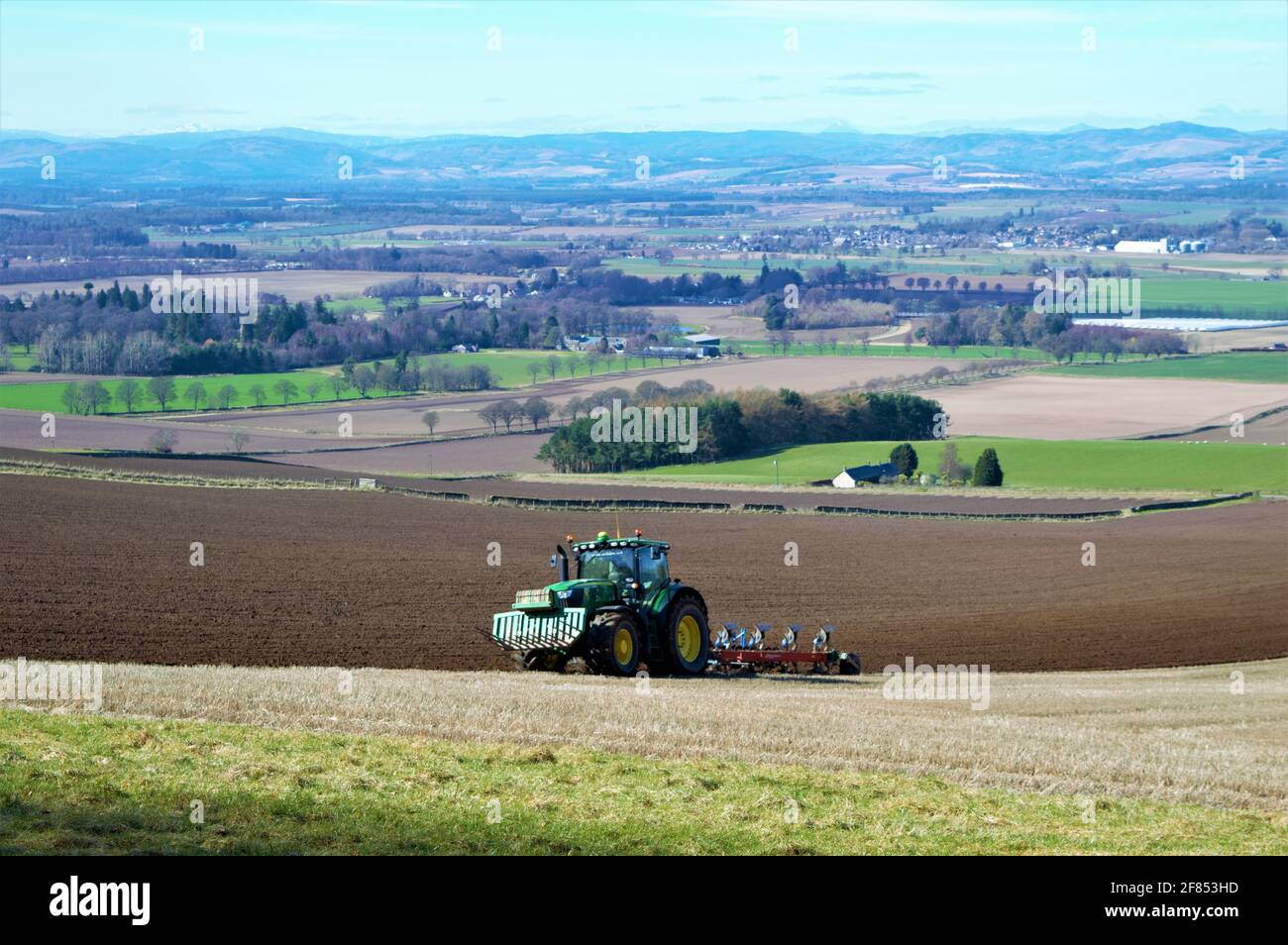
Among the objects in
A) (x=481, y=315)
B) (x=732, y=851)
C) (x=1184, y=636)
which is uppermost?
(x=481, y=315)

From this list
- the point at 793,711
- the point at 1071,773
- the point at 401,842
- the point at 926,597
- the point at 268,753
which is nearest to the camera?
the point at 401,842

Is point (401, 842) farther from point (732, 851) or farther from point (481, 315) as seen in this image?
point (481, 315)

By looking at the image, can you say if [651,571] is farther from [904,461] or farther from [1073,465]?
[1073,465]

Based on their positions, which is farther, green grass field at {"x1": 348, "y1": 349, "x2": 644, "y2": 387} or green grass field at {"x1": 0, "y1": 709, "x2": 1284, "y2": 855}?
green grass field at {"x1": 348, "y1": 349, "x2": 644, "y2": 387}

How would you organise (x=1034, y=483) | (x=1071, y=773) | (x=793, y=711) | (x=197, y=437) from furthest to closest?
(x=197, y=437) → (x=1034, y=483) → (x=793, y=711) → (x=1071, y=773)

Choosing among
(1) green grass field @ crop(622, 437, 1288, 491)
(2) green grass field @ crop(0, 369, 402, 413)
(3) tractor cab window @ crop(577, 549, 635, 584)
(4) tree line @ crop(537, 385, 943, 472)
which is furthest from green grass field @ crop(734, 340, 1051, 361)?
(3) tractor cab window @ crop(577, 549, 635, 584)

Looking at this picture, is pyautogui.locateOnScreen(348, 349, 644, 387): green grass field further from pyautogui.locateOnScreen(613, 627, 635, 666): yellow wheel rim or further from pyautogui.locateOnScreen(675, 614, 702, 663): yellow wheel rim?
pyautogui.locateOnScreen(613, 627, 635, 666): yellow wheel rim
